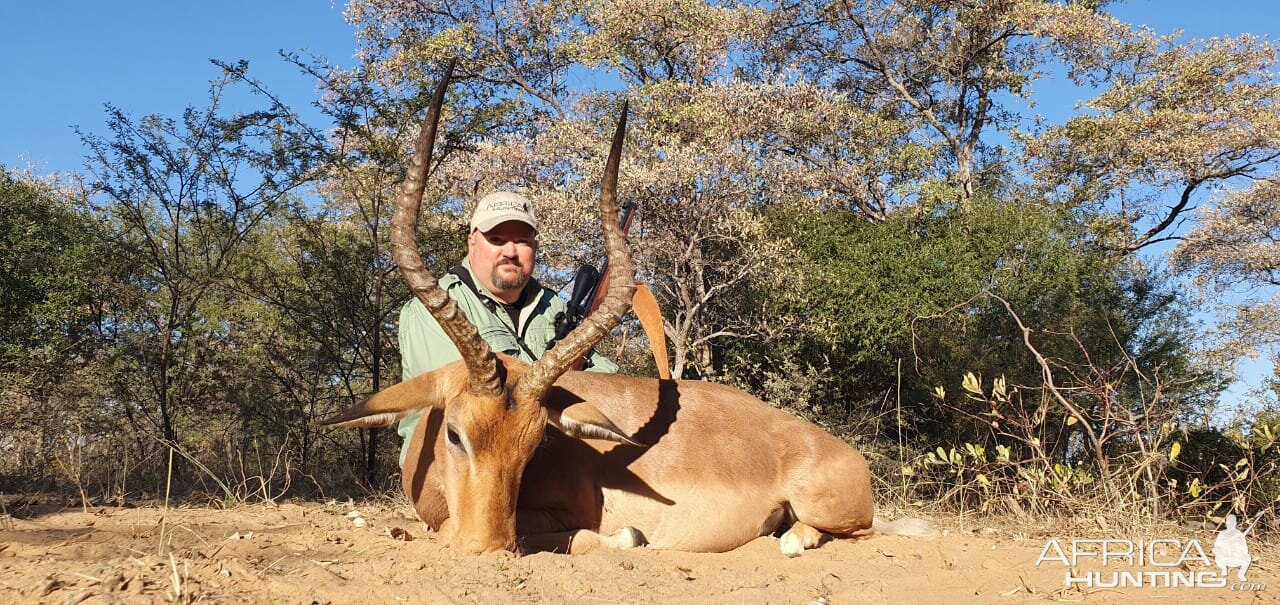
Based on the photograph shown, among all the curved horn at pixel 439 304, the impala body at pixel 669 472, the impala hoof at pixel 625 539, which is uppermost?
the curved horn at pixel 439 304

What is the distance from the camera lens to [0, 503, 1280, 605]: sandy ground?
Result: 4.03 meters

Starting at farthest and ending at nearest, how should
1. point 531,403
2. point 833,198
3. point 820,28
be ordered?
1. point 820,28
2. point 833,198
3. point 531,403

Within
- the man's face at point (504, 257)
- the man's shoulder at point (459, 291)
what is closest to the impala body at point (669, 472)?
the man's shoulder at point (459, 291)

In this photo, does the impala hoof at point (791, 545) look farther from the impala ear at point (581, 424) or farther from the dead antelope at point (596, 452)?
the impala ear at point (581, 424)

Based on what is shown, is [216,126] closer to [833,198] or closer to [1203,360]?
[833,198]

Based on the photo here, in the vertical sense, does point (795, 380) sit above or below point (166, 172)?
below

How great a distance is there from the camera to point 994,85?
2414 centimetres

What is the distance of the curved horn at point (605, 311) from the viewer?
5.14 metres

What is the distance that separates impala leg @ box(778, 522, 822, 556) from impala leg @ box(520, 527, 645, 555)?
0.95 meters

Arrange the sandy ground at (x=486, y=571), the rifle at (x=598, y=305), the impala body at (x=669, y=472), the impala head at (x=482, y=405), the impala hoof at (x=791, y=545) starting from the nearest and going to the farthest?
the sandy ground at (x=486, y=571)
the impala head at (x=482, y=405)
the impala body at (x=669, y=472)
the impala hoof at (x=791, y=545)
the rifle at (x=598, y=305)

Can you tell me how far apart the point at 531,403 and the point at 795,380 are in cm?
1350

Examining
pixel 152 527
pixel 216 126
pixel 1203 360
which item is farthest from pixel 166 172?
pixel 1203 360

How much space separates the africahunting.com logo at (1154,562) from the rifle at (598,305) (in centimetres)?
314

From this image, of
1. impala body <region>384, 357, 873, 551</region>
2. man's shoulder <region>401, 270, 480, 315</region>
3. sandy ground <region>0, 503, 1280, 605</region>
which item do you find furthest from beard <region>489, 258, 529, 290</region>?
sandy ground <region>0, 503, 1280, 605</region>
